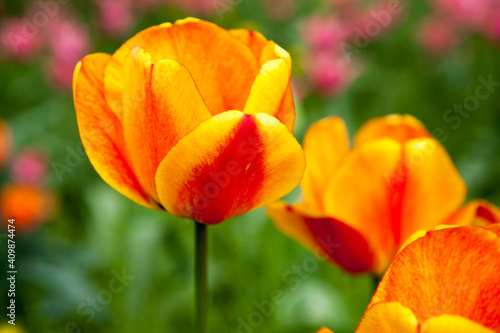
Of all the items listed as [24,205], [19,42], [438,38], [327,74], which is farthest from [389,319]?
[438,38]

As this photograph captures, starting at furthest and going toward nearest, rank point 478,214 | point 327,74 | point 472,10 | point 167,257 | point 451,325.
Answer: point 472,10, point 327,74, point 167,257, point 478,214, point 451,325

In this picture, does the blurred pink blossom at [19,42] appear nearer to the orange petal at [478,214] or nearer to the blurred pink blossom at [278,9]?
the blurred pink blossom at [278,9]

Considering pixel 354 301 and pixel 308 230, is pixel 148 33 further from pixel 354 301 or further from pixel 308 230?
pixel 354 301

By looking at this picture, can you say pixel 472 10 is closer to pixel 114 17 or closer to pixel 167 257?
pixel 114 17

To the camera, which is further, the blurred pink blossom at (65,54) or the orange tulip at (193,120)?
the blurred pink blossom at (65,54)

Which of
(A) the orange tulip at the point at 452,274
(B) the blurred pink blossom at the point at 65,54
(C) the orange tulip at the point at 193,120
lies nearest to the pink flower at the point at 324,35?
(B) the blurred pink blossom at the point at 65,54

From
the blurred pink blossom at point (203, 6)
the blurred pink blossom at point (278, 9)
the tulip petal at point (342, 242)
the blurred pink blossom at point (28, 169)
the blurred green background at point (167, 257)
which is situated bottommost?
the blurred green background at point (167, 257)
